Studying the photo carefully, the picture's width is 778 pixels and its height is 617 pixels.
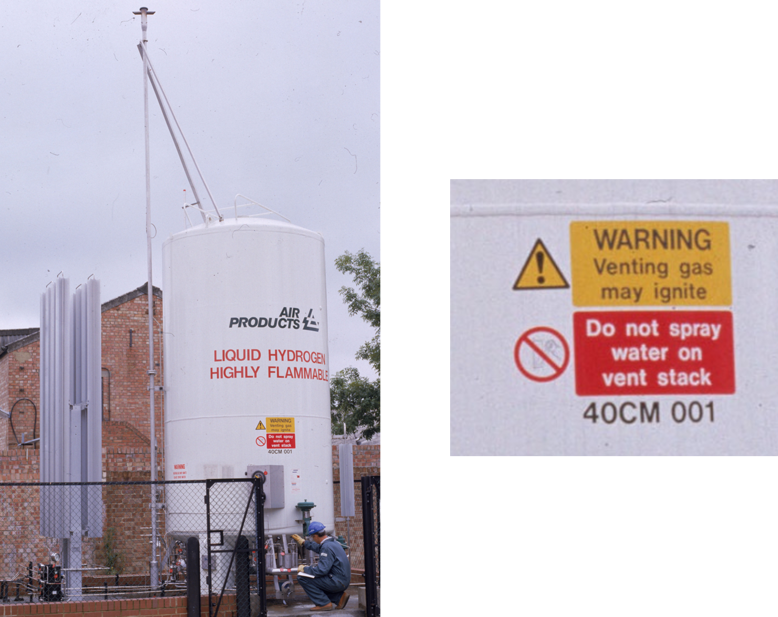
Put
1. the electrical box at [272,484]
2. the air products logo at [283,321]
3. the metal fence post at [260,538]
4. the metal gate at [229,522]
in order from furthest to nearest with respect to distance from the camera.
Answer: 1. the air products logo at [283,321]
2. the electrical box at [272,484]
3. the metal gate at [229,522]
4. the metal fence post at [260,538]

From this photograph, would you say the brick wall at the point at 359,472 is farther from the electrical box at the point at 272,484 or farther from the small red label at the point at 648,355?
the small red label at the point at 648,355

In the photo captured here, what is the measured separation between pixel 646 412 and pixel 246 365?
7611 mm

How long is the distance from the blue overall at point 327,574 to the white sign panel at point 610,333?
22.7ft

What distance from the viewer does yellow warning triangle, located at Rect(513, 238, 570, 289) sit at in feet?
10.2

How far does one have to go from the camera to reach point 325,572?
9617 millimetres

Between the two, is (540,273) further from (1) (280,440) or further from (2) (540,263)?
(1) (280,440)

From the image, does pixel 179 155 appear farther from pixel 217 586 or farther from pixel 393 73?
pixel 393 73

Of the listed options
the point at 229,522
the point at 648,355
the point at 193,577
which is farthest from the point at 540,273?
the point at 229,522

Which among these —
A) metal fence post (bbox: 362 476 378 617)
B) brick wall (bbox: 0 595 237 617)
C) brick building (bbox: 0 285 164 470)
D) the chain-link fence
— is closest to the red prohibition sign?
the chain-link fence

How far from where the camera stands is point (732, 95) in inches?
126

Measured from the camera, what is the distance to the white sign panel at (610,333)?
3.06 metres

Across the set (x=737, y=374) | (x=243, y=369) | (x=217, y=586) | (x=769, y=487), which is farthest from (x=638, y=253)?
(x=217, y=586)

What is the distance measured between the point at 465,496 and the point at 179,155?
8.87m

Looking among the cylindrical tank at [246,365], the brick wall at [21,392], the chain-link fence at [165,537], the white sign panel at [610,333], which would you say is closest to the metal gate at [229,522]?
the chain-link fence at [165,537]
